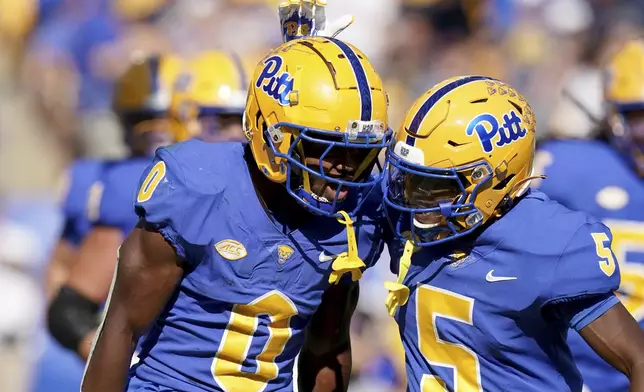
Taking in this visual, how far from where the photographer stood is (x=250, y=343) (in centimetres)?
314

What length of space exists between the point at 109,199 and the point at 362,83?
2.00 metres

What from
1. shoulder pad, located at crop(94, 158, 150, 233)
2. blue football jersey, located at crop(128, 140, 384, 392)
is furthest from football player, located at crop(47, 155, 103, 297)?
blue football jersey, located at crop(128, 140, 384, 392)

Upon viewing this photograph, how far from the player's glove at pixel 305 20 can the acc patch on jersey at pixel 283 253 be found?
76cm

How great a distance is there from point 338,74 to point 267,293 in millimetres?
655

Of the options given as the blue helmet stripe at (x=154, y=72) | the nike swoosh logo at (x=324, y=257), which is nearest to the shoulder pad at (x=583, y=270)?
the nike swoosh logo at (x=324, y=257)

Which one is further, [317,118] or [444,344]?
[444,344]

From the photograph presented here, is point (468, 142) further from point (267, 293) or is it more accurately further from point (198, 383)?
point (198, 383)

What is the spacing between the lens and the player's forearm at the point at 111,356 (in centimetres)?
296

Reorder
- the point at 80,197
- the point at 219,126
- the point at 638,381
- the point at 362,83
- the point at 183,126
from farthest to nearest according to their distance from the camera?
the point at 80,197, the point at 183,126, the point at 219,126, the point at 362,83, the point at 638,381

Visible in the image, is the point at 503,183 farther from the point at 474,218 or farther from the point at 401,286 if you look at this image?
the point at 401,286

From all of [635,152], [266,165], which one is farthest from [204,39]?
[266,165]

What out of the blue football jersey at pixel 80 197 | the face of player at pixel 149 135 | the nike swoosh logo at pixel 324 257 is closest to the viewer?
the nike swoosh logo at pixel 324 257

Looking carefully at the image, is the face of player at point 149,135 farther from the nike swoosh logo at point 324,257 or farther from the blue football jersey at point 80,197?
the nike swoosh logo at point 324,257

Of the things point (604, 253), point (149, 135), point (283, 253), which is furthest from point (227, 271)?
point (149, 135)
